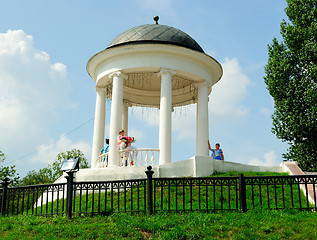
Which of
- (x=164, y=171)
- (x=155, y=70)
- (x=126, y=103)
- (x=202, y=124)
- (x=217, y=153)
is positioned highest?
(x=155, y=70)

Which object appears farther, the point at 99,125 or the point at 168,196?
the point at 99,125

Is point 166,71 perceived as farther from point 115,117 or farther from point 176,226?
point 176,226

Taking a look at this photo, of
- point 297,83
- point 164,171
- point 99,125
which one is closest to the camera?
point 164,171

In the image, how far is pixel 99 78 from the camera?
2008 cm

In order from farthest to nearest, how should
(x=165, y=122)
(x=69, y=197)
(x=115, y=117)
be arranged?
(x=115, y=117) < (x=165, y=122) < (x=69, y=197)

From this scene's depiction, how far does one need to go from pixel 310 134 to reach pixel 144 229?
16.7 m

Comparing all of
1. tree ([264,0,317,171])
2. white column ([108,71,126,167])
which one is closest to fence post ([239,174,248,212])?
white column ([108,71,126,167])

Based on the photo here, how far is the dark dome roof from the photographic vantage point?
18983 millimetres

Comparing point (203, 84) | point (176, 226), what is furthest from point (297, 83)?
point (176, 226)

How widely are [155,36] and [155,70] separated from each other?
1.84 meters

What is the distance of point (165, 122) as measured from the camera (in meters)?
18.0

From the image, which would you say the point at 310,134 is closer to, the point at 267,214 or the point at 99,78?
the point at 99,78

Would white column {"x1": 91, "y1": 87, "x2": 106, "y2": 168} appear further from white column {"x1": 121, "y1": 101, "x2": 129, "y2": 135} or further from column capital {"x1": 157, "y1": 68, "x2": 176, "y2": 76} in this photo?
column capital {"x1": 157, "y1": 68, "x2": 176, "y2": 76}

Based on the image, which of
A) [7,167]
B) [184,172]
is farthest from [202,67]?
[7,167]
